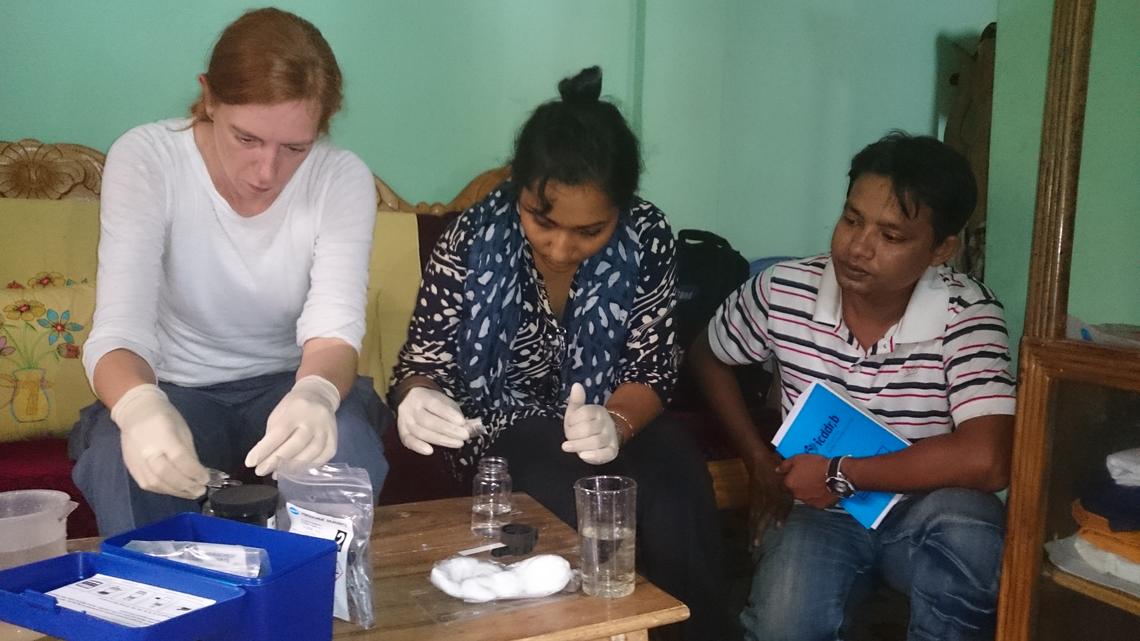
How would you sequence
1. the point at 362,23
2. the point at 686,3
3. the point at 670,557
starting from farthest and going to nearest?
the point at 686,3, the point at 362,23, the point at 670,557

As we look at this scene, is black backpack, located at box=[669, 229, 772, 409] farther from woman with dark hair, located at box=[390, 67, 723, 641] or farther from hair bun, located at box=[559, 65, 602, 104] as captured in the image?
hair bun, located at box=[559, 65, 602, 104]

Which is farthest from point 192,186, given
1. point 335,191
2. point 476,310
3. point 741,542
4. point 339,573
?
point 741,542

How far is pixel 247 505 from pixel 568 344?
70 centimetres

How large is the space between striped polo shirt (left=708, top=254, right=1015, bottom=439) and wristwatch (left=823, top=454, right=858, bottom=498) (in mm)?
129

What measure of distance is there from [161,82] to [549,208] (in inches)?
50.4

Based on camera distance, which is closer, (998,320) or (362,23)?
(998,320)

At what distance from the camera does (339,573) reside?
86 cm

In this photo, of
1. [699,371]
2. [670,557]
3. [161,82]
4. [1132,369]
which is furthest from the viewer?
[161,82]

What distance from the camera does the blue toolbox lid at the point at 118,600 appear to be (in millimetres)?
659

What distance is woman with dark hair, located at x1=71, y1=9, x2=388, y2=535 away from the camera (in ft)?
3.66

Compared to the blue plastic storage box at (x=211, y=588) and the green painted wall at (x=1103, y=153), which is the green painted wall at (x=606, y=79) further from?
the blue plastic storage box at (x=211, y=588)

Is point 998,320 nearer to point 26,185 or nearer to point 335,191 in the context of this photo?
point 335,191

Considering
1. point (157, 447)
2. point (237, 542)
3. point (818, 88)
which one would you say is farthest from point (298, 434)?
point (818, 88)

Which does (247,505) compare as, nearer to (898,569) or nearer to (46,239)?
(898,569)
